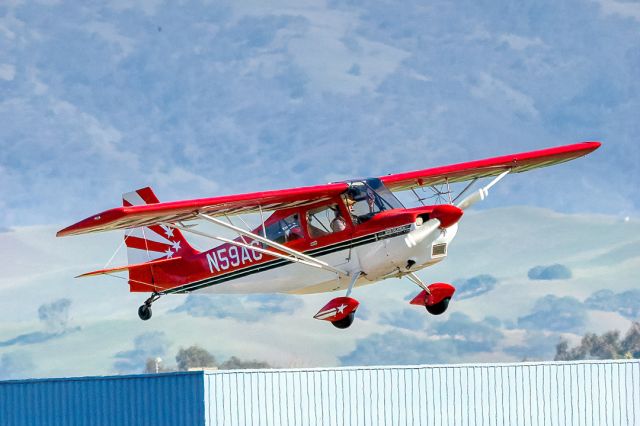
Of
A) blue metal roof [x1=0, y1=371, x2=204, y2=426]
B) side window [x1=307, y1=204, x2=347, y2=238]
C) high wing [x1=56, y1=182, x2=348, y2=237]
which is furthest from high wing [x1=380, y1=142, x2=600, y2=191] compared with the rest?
blue metal roof [x1=0, y1=371, x2=204, y2=426]

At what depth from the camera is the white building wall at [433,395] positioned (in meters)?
27.3

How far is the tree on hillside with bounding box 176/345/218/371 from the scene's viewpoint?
140000mm

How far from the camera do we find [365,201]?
79.4ft

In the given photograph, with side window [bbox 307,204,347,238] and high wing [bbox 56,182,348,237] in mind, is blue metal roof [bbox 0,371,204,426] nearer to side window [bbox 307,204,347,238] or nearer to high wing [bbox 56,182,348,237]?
high wing [bbox 56,182,348,237]

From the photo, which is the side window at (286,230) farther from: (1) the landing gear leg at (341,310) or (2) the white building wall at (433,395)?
(2) the white building wall at (433,395)

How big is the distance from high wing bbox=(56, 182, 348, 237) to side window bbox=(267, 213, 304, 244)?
0.28 metres

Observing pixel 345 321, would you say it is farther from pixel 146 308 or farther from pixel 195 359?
pixel 195 359

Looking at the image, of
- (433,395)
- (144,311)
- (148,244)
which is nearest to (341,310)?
(144,311)

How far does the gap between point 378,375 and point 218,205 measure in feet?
21.2

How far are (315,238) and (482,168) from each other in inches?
222

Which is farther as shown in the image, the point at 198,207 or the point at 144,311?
the point at 144,311

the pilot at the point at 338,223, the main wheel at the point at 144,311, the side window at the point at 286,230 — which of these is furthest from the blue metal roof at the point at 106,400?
the pilot at the point at 338,223

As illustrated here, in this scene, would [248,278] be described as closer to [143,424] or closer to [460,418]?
[143,424]

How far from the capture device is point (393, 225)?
23547 millimetres
